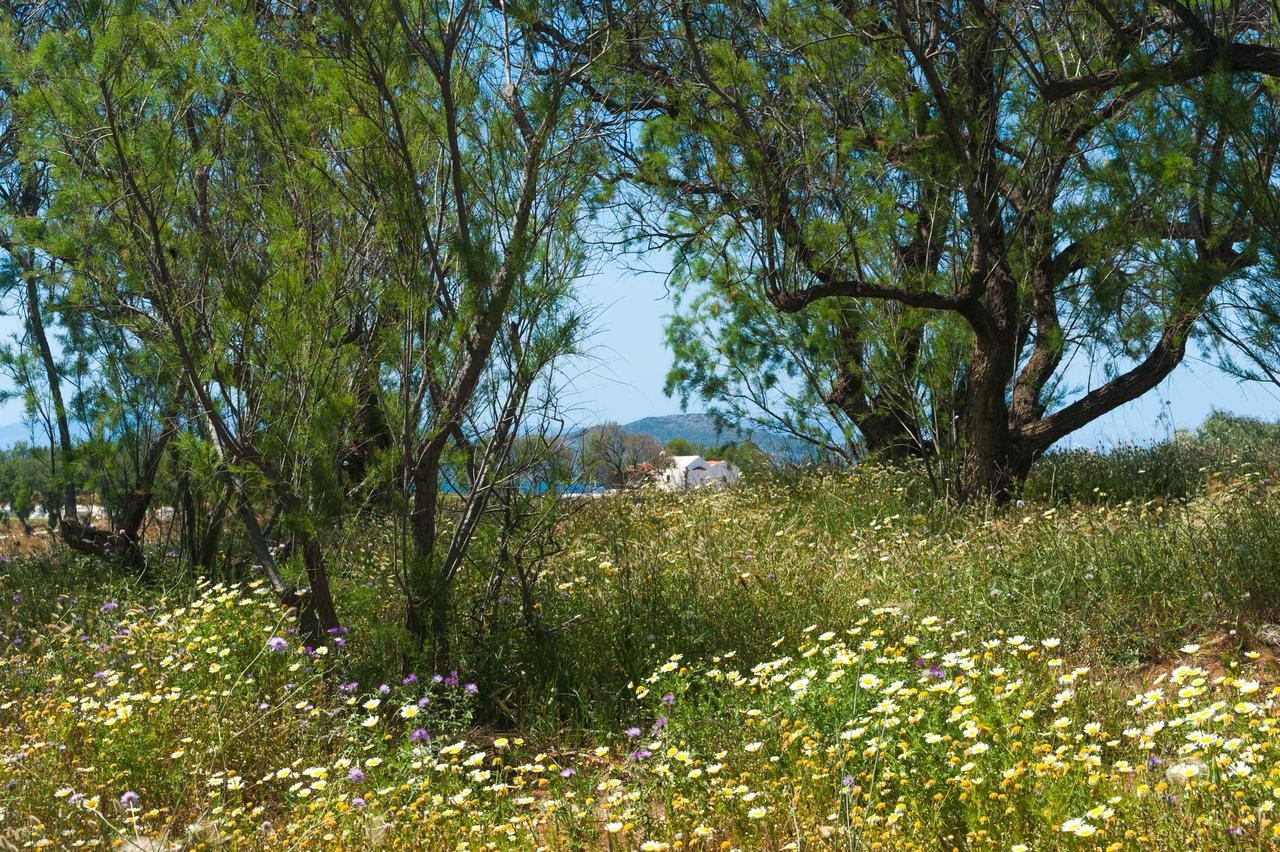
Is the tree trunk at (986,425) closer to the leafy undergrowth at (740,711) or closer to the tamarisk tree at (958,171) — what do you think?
the tamarisk tree at (958,171)

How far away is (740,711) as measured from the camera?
391 centimetres

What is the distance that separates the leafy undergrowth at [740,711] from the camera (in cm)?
303

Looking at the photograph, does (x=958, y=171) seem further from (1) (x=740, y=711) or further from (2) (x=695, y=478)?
(2) (x=695, y=478)

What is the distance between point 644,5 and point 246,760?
14.2ft

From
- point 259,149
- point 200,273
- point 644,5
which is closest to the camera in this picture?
point 200,273

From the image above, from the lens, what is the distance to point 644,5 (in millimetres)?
5945

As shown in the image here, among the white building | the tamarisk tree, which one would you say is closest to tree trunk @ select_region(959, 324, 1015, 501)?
the tamarisk tree

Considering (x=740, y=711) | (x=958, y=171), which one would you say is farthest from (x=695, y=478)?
(x=740, y=711)

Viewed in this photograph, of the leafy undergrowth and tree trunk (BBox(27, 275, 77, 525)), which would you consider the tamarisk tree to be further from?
tree trunk (BBox(27, 275, 77, 525))

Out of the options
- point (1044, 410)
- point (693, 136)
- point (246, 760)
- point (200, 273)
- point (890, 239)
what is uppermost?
point (693, 136)

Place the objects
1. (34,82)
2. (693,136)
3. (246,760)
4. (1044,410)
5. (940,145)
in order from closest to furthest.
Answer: (246,760), (34,82), (940,145), (693,136), (1044,410)

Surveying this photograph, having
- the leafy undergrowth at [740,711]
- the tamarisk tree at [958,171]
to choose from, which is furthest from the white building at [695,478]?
the leafy undergrowth at [740,711]

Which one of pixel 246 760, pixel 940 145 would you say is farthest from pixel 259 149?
pixel 940 145

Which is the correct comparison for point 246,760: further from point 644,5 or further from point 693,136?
point 693,136
